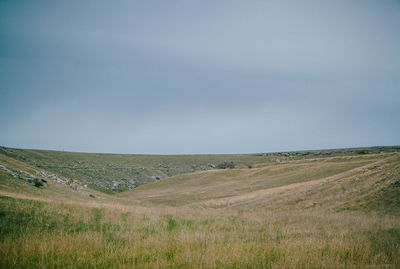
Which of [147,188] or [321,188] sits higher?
[321,188]

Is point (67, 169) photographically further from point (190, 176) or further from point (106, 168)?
point (190, 176)

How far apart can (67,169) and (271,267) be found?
248ft

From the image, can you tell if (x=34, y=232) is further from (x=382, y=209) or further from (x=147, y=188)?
(x=147, y=188)

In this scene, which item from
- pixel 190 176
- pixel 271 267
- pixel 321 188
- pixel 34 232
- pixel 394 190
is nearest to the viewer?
pixel 271 267

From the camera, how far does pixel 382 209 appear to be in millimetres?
16625

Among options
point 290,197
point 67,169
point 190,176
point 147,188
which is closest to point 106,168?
point 67,169

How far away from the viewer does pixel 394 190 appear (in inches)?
724

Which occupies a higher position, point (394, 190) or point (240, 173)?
point (394, 190)

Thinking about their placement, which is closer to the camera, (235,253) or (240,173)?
(235,253)

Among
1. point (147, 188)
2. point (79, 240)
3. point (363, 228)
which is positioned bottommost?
point (147, 188)

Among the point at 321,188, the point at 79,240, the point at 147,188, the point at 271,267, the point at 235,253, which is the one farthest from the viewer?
the point at 147,188

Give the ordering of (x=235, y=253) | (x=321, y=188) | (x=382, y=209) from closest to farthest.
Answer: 1. (x=235, y=253)
2. (x=382, y=209)
3. (x=321, y=188)

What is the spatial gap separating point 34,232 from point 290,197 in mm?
24559

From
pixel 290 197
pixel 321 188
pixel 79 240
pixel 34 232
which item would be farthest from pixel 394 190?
pixel 34 232
